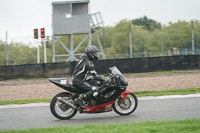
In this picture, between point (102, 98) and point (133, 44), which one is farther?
point (133, 44)

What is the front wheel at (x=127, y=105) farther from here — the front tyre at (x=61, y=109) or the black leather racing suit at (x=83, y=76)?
the front tyre at (x=61, y=109)

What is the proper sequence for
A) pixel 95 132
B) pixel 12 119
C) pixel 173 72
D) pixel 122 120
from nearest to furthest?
pixel 95 132
pixel 122 120
pixel 12 119
pixel 173 72

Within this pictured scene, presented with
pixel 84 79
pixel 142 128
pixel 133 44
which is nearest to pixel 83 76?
pixel 84 79

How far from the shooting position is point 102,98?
838 cm

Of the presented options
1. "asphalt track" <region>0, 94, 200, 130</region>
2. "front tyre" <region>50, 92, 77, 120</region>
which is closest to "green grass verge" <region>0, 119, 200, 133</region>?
"asphalt track" <region>0, 94, 200, 130</region>

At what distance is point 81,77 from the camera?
844 centimetres

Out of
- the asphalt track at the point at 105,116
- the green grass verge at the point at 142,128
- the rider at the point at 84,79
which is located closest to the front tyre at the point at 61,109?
the asphalt track at the point at 105,116

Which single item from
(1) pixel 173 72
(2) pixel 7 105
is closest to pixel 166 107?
(2) pixel 7 105

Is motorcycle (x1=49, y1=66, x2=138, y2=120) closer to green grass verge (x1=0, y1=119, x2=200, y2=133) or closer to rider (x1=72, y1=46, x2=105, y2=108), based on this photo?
rider (x1=72, y1=46, x2=105, y2=108)

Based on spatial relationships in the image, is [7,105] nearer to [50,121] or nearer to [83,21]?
[50,121]

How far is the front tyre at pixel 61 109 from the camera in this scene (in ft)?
27.5

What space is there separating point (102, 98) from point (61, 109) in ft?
3.54

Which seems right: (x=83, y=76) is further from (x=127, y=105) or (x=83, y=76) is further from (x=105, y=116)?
(x=127, y=105)

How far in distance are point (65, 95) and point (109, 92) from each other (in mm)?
1123
